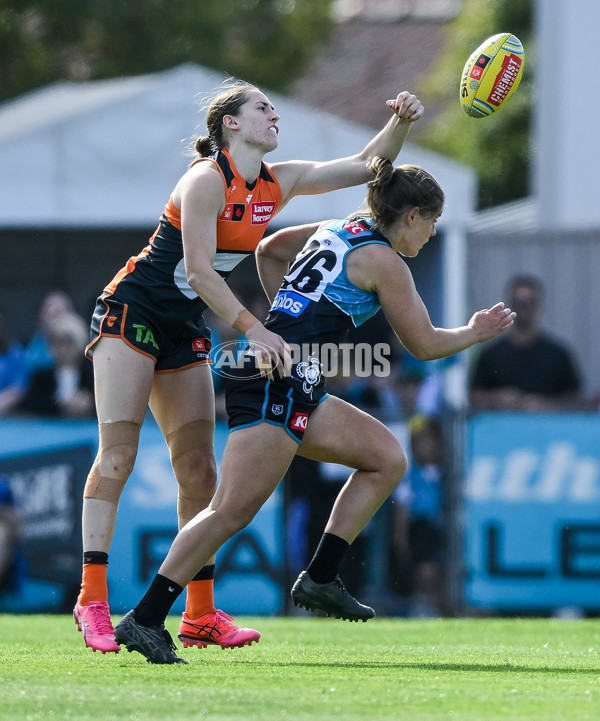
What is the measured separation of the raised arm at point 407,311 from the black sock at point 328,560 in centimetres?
86

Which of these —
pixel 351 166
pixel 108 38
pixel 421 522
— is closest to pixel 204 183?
pixel 351 166

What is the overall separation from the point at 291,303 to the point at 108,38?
62.8 feet

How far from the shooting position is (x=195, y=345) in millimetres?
5652

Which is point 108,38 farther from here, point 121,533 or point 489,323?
point 489,323

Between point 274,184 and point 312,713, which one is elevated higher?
point 274,184

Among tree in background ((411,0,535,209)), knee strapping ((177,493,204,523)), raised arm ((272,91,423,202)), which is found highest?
tree in background ((411,0,535,209))

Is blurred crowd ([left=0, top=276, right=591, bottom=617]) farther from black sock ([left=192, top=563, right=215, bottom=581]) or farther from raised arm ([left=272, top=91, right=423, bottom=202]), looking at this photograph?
raised arm ([left=272, top=91, right=423, bottom=202])

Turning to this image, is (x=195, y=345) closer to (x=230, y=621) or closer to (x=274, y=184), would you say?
(x=274, y=184)

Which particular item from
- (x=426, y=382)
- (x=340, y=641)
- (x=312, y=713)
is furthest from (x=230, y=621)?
(x=426, y=382)

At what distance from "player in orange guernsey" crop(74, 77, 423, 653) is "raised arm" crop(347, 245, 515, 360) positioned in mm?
522

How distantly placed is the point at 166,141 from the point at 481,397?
3.59m

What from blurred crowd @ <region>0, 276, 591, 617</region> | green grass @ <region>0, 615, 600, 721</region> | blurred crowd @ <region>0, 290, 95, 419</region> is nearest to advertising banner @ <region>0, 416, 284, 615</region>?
blurred crowd @ <region>0, 276, 591, 617</region>

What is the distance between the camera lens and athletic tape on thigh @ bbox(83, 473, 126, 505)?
5.47m

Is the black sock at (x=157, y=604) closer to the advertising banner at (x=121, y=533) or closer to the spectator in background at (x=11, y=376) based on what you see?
the advertising banner at (x=121, y=533)
